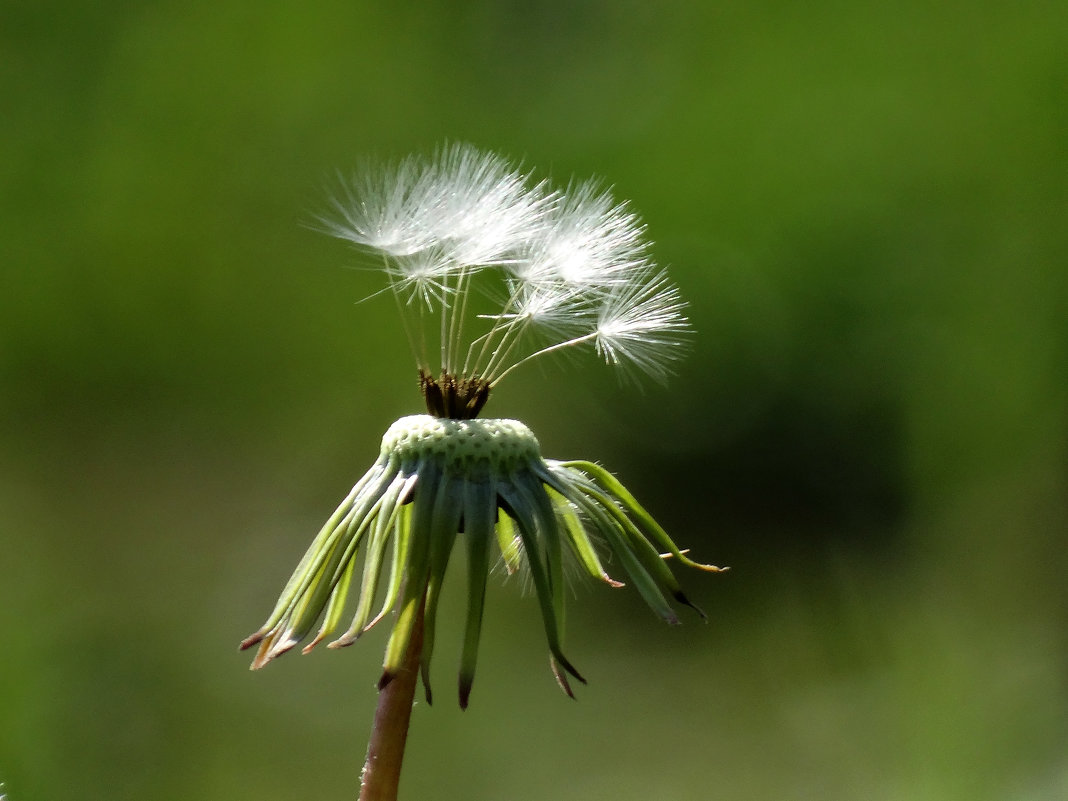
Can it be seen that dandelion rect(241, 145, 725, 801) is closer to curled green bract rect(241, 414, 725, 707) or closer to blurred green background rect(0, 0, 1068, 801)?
curled green bract rect(241, 414, 725, 707)

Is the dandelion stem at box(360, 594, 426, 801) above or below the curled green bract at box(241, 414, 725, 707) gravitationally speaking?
below

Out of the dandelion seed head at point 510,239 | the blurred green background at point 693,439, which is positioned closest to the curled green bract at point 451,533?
the dandelion seed head at point 510,239

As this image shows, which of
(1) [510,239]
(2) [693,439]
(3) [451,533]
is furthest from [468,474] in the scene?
(2) [693,439]

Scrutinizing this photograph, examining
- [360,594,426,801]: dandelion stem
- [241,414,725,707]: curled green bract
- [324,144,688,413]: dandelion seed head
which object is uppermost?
[324,144,688,413]: dandelion seed head

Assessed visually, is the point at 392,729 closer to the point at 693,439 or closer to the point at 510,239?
the point at 510,239

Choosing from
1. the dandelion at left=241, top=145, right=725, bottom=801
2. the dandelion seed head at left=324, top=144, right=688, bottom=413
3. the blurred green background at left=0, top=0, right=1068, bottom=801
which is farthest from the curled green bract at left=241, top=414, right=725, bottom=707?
the blurred green background at left=0, top=0, right=1068, bottom=801

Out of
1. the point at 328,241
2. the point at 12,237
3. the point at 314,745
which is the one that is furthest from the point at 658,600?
the point at 12,237

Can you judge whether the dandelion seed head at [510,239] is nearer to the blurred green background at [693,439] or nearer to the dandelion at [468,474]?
the dandelion at [468,474]
